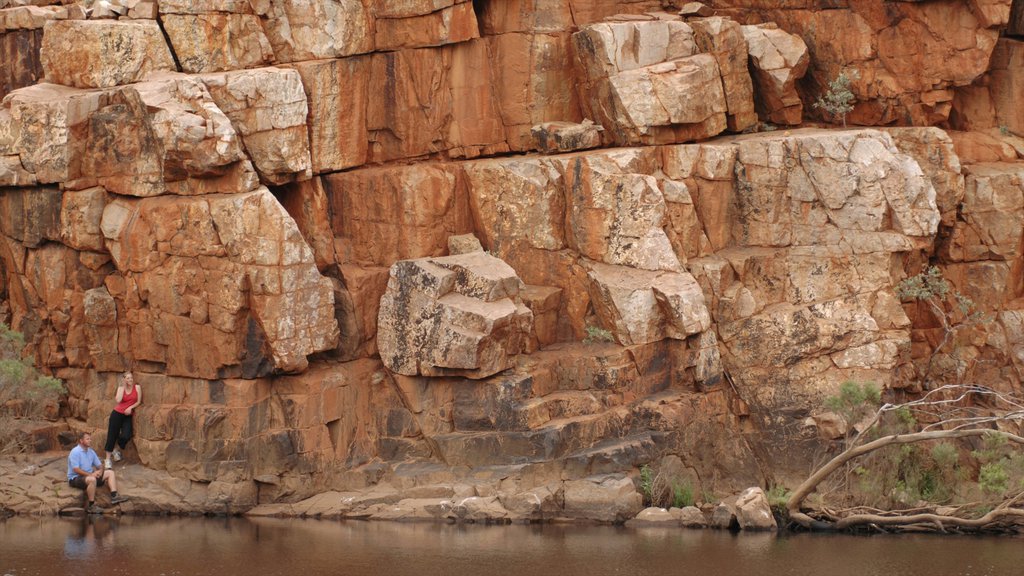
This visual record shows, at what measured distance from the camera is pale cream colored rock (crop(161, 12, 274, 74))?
35438 mm

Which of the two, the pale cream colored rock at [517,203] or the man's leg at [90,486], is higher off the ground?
the pale cream colored rock at [517,203]

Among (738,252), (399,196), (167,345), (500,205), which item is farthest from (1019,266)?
(167,345)

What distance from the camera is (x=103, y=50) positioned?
34.9 meters

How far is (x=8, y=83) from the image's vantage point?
120ft

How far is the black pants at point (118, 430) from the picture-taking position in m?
34.7

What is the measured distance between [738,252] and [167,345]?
13.2 m

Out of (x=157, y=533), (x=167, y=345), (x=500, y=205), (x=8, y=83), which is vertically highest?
(x=8, y=83)

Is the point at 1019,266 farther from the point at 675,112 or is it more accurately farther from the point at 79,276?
the point at 79,276

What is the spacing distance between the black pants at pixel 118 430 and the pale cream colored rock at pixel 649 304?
35.5ft

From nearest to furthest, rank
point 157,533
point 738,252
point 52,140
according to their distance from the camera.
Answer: point 157,533 < point 52,140 < point 738,252

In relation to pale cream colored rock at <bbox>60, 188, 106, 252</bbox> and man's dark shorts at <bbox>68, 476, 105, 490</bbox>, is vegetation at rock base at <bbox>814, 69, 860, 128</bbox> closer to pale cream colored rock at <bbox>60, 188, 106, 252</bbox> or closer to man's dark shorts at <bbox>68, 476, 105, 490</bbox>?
pale cream colored rock at <bbox>60, 188, 106, 252</bbox>

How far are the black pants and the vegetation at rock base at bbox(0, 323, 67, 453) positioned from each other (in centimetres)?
146

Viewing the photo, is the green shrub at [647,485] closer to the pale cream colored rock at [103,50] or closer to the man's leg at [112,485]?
the man's leg at [112,485]

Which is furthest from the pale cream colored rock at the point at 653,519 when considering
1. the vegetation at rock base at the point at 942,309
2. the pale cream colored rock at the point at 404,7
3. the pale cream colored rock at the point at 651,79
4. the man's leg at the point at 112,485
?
the pale cream colored rock at the point at 404,7
